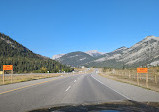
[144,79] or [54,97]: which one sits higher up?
[54,97]

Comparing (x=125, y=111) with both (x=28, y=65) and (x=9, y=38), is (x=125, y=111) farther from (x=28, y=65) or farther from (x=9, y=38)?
(x=9, y=38)

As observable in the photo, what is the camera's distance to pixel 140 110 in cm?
410

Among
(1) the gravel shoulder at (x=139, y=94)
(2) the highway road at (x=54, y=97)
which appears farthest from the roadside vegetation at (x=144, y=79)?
(2) the highway road at (x=54, y=97)

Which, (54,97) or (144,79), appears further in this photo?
(144,79)

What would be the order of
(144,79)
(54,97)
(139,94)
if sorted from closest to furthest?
(54,97) → (139,94) → (144,79)

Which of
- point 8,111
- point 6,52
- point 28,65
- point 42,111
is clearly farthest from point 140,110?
point 6,52

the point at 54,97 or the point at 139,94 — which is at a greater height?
the point at 54,97

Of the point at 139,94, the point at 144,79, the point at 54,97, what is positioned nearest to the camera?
the point at 54,97

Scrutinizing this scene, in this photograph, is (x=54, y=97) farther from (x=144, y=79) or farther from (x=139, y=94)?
(x=144, y=79)

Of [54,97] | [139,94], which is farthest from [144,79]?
[54,97]

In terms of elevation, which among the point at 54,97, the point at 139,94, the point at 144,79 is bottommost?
the point at 144,79

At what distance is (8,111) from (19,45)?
178 metres

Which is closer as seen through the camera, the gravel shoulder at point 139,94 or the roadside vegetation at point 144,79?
the gravel shoulder at point 139,94

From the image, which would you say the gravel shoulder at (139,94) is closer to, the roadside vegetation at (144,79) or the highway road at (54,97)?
the highway road at (54,97)
